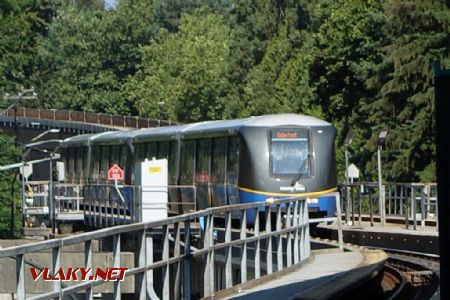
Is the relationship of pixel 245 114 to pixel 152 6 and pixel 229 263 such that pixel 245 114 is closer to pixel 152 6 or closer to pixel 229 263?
pixel 152 6

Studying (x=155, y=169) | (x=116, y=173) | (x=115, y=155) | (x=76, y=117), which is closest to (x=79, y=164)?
(x=115, y=155)

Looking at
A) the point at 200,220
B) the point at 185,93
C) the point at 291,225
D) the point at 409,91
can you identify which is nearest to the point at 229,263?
the point at 200,220

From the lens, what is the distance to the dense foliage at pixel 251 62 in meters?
59.4

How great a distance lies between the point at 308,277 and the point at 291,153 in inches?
679

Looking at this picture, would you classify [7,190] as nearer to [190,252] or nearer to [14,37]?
[14,37]

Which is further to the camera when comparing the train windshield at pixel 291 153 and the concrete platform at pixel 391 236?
the train windshield at pixel 291 153

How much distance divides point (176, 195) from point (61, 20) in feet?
382

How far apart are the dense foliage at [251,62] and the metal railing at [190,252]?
1132 inches

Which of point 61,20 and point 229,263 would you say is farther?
point 61,20

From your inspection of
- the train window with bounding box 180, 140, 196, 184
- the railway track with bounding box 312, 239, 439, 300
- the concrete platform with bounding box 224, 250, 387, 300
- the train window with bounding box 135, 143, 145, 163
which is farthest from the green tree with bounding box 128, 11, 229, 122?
the concrete platform with bounding box 224, 250, 387, 300

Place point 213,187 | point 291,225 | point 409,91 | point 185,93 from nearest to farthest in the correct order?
point 291,225 < point 213,187 < point 409,91 < point 185,93

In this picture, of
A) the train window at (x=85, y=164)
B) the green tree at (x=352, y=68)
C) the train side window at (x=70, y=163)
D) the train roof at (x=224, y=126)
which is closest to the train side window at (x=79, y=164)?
the train window at (x=85, y=164)

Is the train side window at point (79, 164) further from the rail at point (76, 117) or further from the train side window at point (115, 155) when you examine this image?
the rail at point (76, 117)

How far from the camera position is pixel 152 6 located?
165 m
